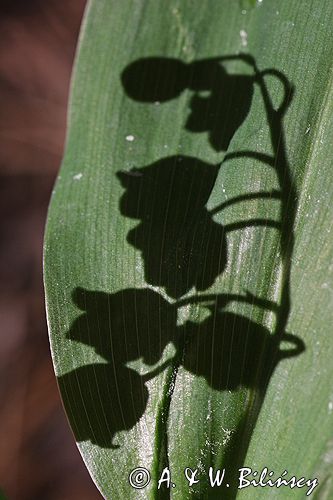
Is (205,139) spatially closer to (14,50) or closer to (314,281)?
(314,281)

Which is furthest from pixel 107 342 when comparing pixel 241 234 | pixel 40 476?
pixel 40 476

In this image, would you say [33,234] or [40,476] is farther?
[33,234]

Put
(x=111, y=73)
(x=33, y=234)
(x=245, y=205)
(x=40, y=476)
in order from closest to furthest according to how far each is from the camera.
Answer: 1. (x=111, y=73)
2. (x=245, y=205)
3. (x=40, y=476)
4. (x=33, y=234)

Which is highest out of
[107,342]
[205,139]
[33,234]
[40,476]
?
[205,139]

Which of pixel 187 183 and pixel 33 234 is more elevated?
pixel 187 183

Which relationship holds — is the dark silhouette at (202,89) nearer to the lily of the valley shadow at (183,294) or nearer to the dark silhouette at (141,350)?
the lily of the valley shadow at (183,294)

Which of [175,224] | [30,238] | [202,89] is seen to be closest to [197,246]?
[175,224]
